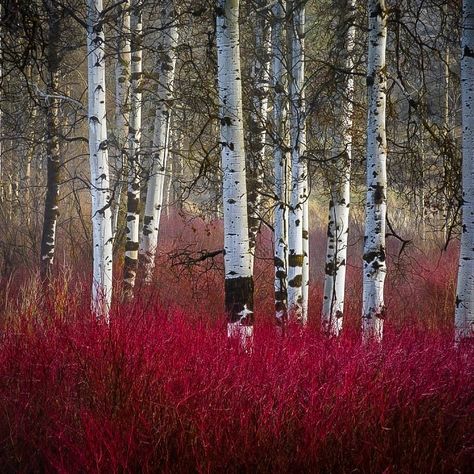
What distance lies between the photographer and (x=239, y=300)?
5.62m

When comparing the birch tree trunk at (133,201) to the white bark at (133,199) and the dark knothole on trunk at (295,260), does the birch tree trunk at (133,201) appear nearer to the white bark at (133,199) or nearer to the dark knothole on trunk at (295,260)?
the white bark at (133,199)

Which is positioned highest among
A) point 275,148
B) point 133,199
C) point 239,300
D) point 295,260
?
point 275,148

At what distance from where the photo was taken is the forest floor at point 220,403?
3.60 meters

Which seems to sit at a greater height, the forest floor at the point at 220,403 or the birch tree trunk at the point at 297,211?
the birch tree trunk at the point at 297,211

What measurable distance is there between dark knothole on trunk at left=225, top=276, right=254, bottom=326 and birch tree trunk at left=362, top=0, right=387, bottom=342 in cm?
141

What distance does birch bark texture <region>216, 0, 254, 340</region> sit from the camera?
221 inches

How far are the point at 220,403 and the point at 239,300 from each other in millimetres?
1656

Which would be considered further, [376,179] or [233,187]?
[376,179]

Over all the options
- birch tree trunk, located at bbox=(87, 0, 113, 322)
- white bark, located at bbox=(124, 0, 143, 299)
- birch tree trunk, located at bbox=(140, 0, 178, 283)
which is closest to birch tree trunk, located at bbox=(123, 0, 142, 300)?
white bark, located at bbox=(124, 0, 143, 299)

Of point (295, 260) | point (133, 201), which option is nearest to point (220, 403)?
point (295, 260)

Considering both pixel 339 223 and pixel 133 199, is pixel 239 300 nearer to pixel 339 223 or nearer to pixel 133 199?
pixel 339 223

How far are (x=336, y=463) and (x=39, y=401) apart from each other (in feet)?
7.01

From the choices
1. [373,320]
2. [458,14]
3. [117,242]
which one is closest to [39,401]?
[373,320]

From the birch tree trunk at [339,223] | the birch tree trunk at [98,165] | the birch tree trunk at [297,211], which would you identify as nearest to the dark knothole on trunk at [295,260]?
the birch tree trunk at [297,211]
